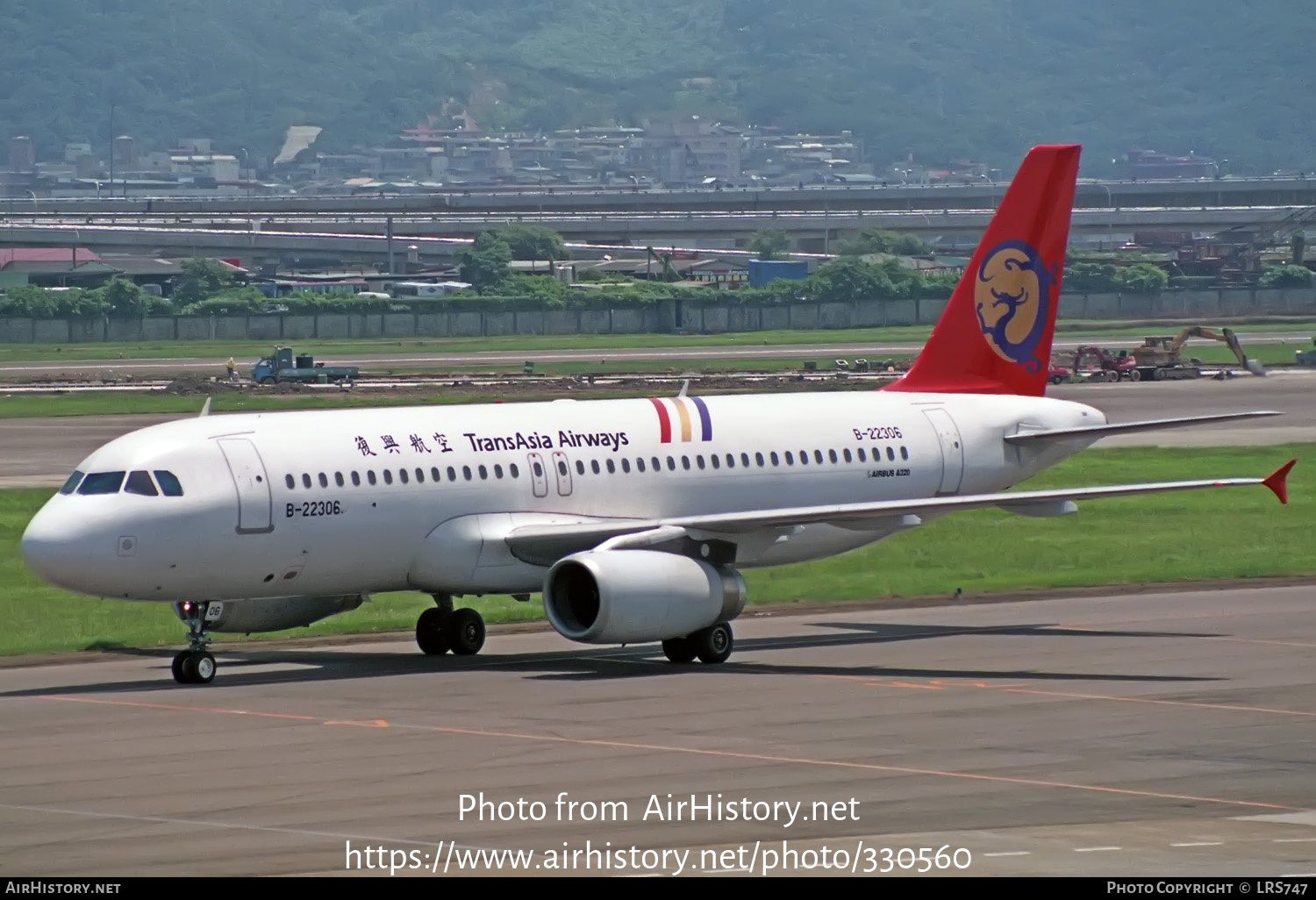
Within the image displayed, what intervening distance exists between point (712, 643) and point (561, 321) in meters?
144

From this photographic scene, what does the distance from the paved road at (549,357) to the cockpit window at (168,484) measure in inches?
3728

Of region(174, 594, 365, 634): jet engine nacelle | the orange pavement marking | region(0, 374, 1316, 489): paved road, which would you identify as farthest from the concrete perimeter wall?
the orange pavement marking

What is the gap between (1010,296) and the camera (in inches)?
1860

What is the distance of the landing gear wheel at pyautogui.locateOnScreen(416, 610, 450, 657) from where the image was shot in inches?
1598

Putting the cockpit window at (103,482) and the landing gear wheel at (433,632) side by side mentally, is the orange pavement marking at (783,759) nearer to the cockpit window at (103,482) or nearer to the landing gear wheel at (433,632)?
the cockpit window at (103,482)

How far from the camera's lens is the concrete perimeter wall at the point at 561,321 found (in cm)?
17675

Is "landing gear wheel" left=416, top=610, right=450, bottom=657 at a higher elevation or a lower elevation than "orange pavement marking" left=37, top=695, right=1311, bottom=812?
higher

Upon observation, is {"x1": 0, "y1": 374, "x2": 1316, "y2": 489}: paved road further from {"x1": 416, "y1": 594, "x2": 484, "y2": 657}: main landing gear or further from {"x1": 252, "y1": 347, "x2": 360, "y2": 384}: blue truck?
{"x1": 416, "y1": 594, "x2": 484, "y2": 657}: main landing gear

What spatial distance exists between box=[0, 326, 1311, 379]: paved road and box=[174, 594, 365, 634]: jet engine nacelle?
9198 cm

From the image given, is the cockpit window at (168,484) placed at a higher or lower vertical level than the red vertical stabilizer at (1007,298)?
lower

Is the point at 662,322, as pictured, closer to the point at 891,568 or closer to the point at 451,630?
the point at 891,568

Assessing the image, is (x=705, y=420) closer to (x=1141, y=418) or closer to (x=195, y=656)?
(x=195, y=656)

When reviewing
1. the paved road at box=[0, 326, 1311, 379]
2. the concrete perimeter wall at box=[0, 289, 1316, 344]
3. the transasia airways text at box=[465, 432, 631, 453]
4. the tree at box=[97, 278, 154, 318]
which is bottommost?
the transasia airways text at box=[465, 432, 631, 453]

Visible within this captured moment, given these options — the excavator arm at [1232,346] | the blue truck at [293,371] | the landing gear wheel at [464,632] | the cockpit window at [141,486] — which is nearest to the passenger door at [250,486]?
the cockpit window at [141,486]
